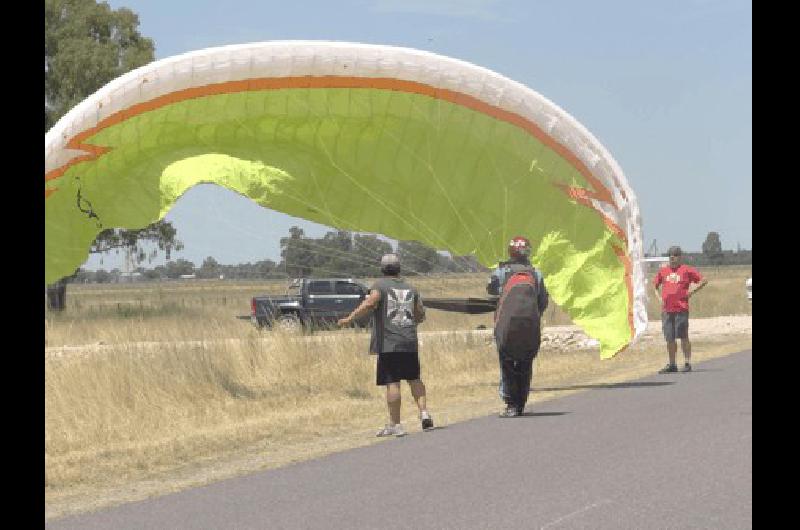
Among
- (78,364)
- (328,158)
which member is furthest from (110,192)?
(78,364)

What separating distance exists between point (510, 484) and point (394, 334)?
10.7ft

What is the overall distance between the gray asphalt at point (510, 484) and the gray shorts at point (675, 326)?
551 centimetres

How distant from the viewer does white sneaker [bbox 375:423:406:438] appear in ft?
38.0

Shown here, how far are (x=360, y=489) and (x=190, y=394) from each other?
703 cm

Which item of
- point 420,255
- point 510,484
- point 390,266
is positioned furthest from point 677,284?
point 510,484

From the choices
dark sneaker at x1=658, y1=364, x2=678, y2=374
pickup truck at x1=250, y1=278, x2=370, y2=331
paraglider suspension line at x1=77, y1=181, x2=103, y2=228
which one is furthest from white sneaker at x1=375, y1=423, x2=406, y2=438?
pickup truck at x1=250, y1=278, x2=370, y2=331

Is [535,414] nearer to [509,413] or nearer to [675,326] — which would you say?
[509,413]

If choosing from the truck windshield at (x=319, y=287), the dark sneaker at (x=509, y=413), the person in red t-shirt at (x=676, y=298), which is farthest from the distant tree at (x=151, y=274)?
the truck windshield at (x=319, y=287)

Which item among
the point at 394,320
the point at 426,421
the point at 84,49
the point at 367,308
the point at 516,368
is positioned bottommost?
the point at 426,421

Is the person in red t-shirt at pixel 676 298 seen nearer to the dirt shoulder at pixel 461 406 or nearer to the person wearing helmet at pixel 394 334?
the dirt shoulder at pixel 461 406

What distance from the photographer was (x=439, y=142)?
1448cm

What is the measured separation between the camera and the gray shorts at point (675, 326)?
17.8 m

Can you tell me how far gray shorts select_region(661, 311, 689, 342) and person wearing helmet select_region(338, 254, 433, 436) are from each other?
6732 millimetres

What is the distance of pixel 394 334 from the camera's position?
1178 cm
